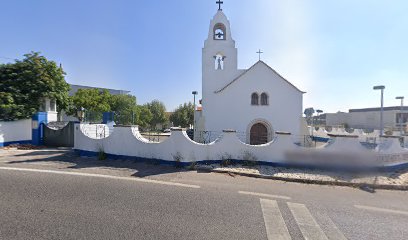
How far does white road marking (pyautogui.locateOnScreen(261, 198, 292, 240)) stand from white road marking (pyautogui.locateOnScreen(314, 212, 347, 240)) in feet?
2.31

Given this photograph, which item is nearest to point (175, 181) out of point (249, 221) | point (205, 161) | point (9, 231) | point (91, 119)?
point (205, 161)

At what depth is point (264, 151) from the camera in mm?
8336

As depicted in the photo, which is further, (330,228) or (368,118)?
(368,118)

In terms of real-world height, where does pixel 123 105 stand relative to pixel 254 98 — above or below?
above

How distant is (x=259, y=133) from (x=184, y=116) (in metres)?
28.1

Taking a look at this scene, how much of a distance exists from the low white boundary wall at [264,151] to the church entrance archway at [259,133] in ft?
24.3

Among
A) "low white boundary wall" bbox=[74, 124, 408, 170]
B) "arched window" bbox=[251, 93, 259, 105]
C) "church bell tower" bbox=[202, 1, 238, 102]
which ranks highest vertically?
"church bell tower" bbox=[202, 1, 238, 102]

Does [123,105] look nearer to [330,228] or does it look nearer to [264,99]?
[264,99]

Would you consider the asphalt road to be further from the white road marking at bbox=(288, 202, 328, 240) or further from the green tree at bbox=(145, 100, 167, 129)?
the green tree at bbox=(145, 100, 167, 129)

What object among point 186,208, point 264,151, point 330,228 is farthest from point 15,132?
point 330,228

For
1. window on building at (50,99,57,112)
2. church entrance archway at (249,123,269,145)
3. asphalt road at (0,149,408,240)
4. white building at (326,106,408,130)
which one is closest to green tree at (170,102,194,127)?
church entrance archway at (249,123,269,145)

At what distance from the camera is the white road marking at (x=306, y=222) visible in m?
3.42

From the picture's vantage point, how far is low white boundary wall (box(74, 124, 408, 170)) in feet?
24.6

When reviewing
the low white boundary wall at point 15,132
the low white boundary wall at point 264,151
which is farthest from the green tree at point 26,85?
the low white boundary wall at point 264,151
